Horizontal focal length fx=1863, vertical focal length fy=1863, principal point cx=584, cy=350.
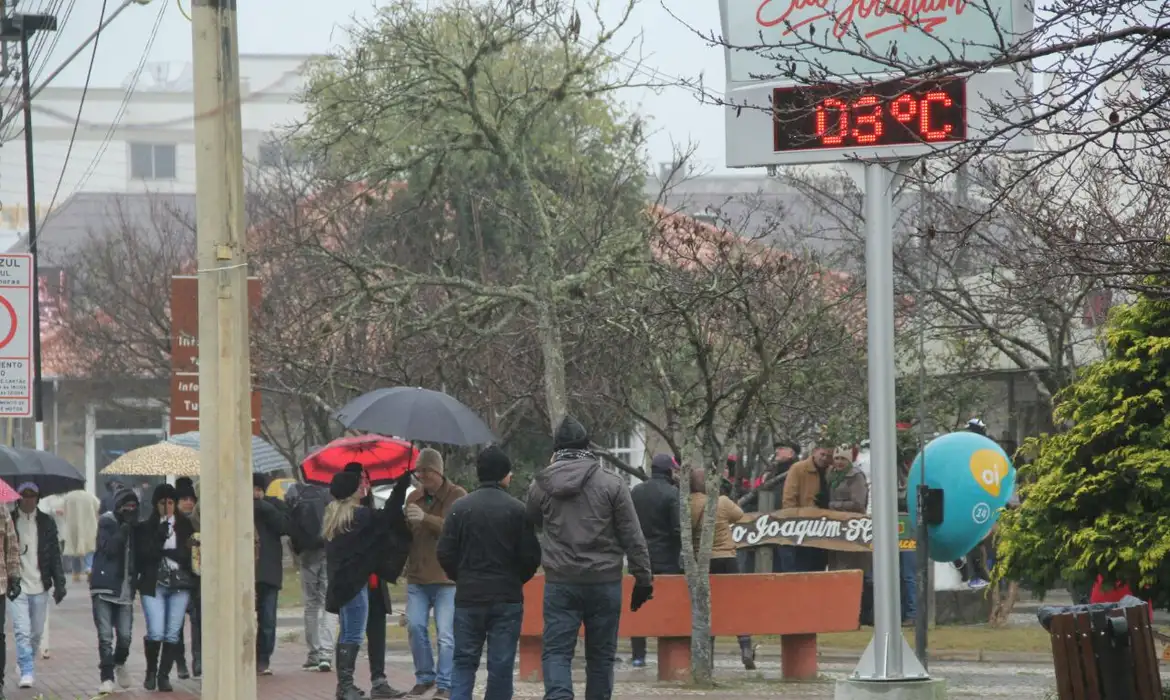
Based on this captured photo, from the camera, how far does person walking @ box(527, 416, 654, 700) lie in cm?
1076

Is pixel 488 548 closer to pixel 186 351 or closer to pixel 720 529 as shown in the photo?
pixel 186 351

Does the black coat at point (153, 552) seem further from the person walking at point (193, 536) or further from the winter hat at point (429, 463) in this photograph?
the winter hat at point (429, 463)

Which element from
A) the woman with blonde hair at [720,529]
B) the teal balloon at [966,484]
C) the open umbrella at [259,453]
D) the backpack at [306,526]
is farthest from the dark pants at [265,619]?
the teal balloon at [966,484]

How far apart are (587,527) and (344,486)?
348cm

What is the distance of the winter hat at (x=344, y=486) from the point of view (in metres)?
13.8

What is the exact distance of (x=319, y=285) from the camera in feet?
88.2

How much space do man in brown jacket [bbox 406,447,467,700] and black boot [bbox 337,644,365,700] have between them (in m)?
0.48

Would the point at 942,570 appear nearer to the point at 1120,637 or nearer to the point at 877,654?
the point at 877,654

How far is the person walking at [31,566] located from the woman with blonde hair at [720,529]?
18.1ft

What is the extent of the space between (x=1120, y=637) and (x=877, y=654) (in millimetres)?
2708

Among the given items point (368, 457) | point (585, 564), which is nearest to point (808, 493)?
point (368, 457)

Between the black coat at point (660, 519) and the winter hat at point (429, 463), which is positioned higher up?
the winter hat at point (429, 463)

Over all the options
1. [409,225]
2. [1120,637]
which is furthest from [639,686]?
[409,225]

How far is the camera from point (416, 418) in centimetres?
1320
